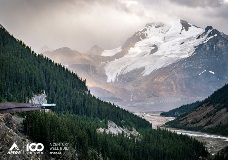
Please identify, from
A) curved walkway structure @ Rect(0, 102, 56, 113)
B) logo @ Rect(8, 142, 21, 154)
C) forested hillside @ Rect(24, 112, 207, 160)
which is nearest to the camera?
logo @ Rect(8, 142, 21, 154)

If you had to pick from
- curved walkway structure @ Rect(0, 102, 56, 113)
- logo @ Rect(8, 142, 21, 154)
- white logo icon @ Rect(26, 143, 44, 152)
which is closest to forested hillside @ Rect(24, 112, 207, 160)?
curved walkway structure @ Rect(0, 102, 56, 113)

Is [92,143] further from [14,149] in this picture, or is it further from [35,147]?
[14,149]

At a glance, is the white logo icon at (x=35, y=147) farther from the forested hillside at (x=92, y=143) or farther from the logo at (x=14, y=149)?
the forested hillside at (x=92, y=143)

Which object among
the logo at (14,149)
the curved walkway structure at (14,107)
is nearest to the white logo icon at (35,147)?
the logo at (14,149)

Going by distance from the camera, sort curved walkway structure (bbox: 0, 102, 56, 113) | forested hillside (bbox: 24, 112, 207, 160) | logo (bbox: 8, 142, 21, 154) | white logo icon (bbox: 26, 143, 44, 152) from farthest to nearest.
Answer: forested hillside (bbox: 24, 112, 207, 160)
curved walkway structure (bbox: 0, 102, 56, 113)
white logo icon (bbox: 26, 143, 44, 152)
logo (bbox: 8, 142, 21, 154)

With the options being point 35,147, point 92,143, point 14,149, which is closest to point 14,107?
point 35,147

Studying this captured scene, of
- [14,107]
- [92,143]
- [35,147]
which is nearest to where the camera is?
[35,147]

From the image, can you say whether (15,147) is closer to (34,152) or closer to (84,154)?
(34,152)

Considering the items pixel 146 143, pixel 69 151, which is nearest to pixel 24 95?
pixel 146 143

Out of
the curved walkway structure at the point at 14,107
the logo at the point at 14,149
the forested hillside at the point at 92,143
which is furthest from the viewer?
the forested hillside at the point at 92,143

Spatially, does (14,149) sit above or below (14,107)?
below

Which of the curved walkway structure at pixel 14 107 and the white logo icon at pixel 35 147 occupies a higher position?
the curved walkway structure at pixel 14 107

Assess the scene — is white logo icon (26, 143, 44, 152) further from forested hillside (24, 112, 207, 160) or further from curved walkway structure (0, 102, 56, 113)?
curved walkway structure (0, 102, 56, 113)

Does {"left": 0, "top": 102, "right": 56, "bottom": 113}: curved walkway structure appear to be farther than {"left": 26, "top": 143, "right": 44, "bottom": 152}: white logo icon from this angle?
Yes
